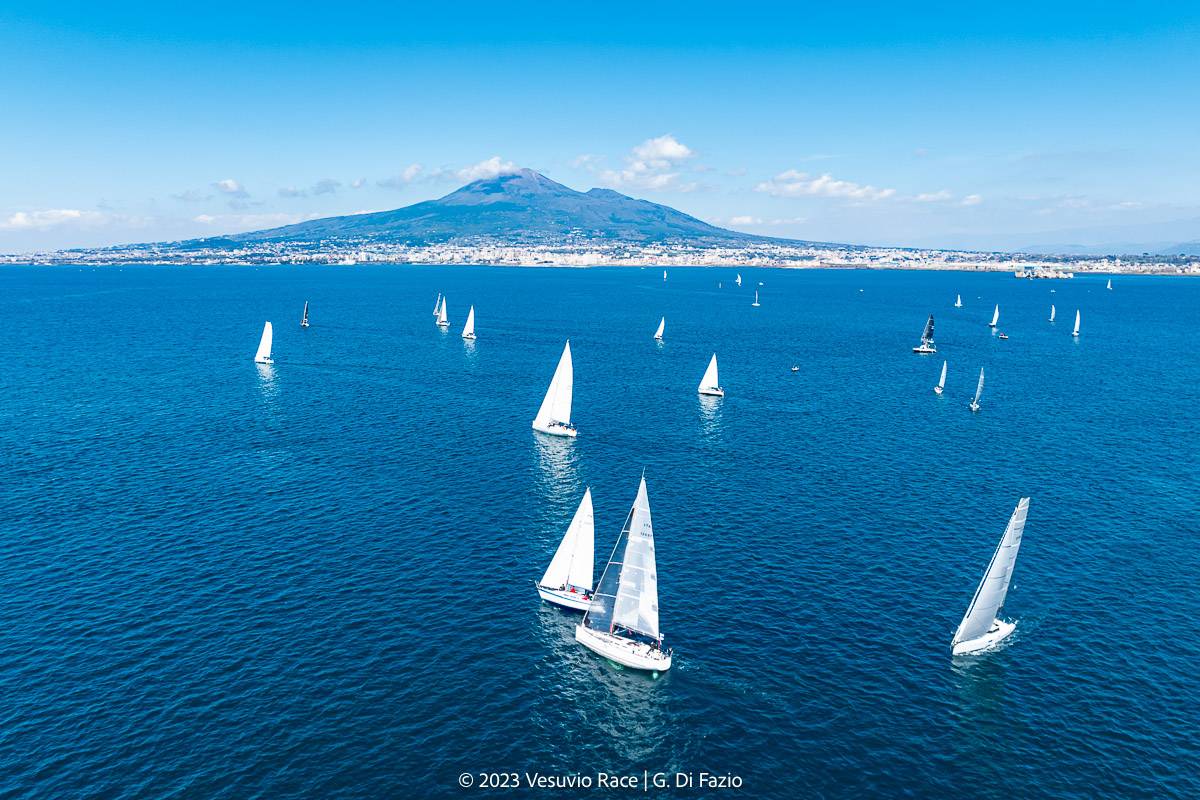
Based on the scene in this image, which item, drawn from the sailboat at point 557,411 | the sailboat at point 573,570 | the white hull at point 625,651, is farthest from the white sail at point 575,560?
the sailboat at point 557,411

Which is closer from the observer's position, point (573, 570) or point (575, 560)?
point (575, 560)

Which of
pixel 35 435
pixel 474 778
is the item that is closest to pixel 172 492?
pixel 35 435

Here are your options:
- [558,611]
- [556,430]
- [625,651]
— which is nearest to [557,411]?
[556,430]

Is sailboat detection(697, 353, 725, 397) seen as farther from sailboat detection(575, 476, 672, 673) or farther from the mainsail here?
the mainsail

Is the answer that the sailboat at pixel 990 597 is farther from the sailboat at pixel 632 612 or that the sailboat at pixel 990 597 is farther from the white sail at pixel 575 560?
the white sail at pixel 575 560

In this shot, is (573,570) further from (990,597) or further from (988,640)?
(988,640)

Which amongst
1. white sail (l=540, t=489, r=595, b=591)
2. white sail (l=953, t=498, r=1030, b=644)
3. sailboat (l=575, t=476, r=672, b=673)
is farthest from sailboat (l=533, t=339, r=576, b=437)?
white sail (l=953, t=498, r=1030, b=644)
